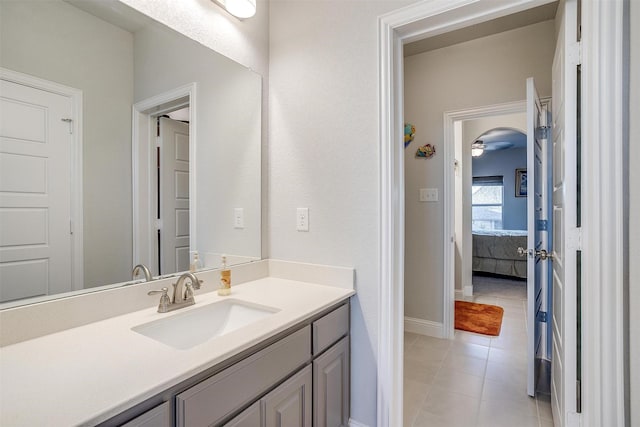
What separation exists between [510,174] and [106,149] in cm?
899

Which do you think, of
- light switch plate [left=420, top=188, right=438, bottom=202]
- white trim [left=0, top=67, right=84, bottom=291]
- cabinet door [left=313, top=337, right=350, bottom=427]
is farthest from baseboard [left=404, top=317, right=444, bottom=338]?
white trim [left=0, top=67, right=84, bottom=291]

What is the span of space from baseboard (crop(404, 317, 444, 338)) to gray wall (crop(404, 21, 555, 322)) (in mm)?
46

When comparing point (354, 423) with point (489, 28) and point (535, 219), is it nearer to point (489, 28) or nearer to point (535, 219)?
point (535, 219)

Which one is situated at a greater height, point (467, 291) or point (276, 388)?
point (276, 388)

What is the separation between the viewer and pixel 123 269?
48.1 inches

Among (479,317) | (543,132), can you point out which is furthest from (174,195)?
(479,317)

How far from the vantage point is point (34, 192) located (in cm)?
99

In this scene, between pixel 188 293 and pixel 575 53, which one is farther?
pixel 188 293

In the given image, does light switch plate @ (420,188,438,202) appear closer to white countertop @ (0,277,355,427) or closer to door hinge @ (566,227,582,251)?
door hinge @ (566,227,582,251)

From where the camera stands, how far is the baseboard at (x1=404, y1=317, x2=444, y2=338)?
2924 millimetres

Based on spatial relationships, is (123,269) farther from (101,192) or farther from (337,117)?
(337,117)

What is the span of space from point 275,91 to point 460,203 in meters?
3.28

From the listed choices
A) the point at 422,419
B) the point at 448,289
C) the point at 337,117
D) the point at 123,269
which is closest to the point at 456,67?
the point at 337,117

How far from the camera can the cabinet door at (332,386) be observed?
1.32 meters
